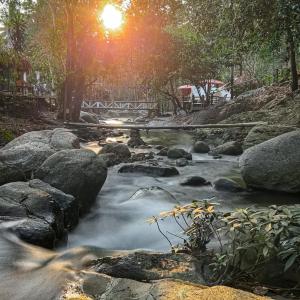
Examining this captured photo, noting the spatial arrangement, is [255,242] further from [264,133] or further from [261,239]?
[264,133]

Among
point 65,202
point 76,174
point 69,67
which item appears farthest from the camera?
point 69,67

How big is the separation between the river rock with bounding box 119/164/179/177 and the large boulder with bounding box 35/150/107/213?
3462 millimetres

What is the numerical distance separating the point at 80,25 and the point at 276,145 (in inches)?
613

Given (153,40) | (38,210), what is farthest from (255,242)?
(153,40)

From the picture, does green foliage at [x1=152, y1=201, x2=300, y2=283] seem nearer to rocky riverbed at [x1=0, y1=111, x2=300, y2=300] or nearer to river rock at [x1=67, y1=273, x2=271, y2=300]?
rocky riverbed at [x1=0, y1=111, x2=300, y2=300]

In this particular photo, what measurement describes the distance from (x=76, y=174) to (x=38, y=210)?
168cm

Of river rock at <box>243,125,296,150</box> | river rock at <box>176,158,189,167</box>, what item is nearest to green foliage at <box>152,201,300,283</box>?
river rock at <box>176,158,189,167</box>

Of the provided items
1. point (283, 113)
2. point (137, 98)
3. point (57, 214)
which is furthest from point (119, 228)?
point (137, 98)

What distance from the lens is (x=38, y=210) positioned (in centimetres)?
576

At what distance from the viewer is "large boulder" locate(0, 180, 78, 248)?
5359 millimetres

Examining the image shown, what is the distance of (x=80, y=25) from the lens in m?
21.3

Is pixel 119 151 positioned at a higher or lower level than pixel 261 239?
higher

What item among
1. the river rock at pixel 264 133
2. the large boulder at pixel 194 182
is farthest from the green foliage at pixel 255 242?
the river rock at pixel 264 133

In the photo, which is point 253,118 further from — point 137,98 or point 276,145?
point 137,98
